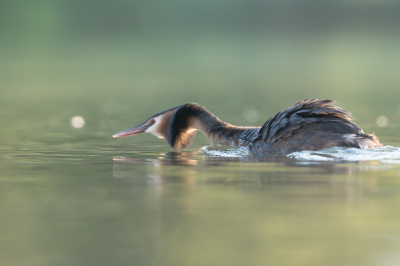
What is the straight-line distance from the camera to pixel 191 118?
963 cm

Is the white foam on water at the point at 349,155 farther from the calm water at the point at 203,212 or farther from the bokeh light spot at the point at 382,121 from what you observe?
the bokeh light spot at the point at 382,121

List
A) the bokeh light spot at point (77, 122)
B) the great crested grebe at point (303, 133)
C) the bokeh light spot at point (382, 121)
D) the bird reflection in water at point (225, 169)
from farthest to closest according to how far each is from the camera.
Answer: the bokeh light spot at point (77, 122), the bokeh light spot at point (382, 121), the great crested grebe at point (303, 133), the bird reflection in water at point (225, 169)

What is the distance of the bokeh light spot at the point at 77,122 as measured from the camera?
1264cm

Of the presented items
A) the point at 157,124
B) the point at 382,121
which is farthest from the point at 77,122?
the point at 382,121

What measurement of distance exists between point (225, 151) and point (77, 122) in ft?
19.0

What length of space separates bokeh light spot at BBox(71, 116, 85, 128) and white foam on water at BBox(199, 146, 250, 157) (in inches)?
175

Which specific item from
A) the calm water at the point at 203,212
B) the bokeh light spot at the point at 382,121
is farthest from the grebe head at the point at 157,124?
the bokeh light spot at the point at 382,121

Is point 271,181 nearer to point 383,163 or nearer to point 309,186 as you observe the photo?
point 309,186

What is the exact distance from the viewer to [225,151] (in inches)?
339

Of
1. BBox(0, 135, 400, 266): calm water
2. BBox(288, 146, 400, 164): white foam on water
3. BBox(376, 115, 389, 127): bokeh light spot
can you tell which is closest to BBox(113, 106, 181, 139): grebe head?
BBox(0, 135, 400, 266): calm water

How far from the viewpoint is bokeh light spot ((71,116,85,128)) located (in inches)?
498

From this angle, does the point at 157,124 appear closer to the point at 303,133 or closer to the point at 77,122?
the point at 303,133

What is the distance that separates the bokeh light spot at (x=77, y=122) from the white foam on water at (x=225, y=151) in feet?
14.6

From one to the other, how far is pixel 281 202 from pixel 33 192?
101 inches
